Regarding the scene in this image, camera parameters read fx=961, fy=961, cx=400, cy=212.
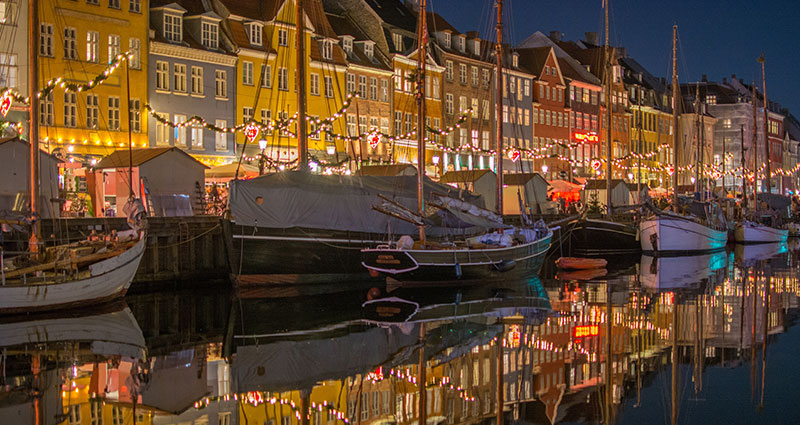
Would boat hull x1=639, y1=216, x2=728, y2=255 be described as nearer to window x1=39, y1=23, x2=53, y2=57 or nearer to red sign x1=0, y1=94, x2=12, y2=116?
window x1=39, y1=23, x2=53, y2=57

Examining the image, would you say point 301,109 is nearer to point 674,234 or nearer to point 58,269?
point 58,269

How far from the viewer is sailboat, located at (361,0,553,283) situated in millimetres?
30141

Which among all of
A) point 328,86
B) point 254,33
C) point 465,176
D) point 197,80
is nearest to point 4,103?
point 197,80

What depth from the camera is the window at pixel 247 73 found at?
167 ft

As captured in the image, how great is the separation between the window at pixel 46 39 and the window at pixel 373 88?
74.7ft

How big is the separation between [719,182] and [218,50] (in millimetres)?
79076

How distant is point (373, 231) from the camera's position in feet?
108

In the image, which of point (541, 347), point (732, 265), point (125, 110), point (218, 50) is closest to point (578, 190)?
point (732, 265)

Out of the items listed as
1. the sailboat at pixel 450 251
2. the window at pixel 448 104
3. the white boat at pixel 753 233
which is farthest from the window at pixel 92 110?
the white boat at pixel 753 233

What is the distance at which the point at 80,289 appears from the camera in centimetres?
2469

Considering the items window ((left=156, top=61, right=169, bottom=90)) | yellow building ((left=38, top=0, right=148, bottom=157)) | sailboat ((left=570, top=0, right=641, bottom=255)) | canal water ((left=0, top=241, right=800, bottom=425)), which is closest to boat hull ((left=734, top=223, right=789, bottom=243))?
sailboat ((left=570, top=0, right=641, bottom=255))

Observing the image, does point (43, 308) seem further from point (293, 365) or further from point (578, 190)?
point (578, 190)

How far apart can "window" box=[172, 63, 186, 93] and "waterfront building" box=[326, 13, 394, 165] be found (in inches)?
472

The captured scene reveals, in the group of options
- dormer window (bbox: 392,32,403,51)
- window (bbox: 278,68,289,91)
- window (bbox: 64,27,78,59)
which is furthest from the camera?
dormer window (bbox: 392,32,403,51)
